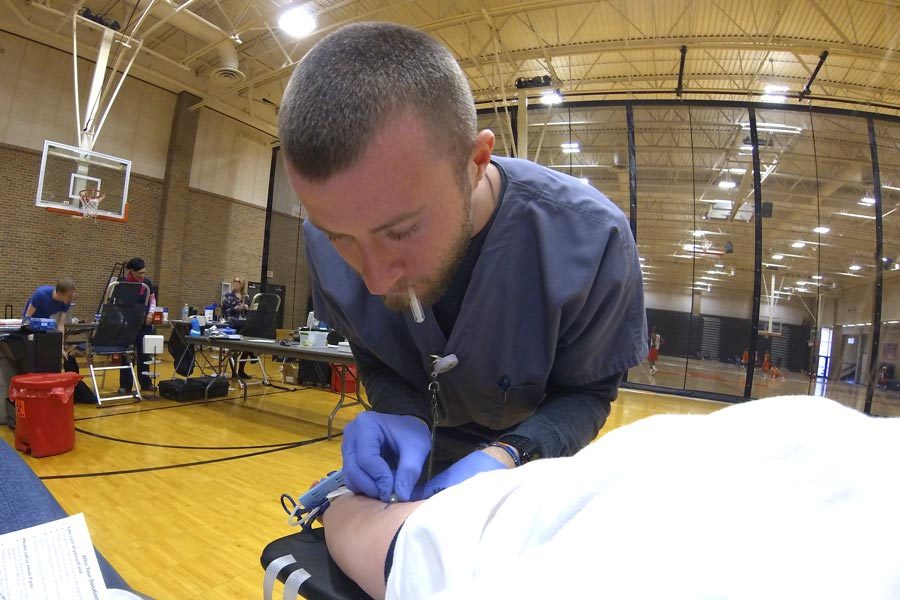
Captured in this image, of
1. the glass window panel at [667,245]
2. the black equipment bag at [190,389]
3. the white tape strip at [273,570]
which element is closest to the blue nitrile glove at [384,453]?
the white tape strip at [273,570]

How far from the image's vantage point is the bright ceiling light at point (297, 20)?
6.46 meters

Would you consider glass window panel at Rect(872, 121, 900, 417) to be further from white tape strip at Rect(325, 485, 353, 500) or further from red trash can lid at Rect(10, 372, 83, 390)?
red trash can lid at Rect(10, 372, 83, 390)

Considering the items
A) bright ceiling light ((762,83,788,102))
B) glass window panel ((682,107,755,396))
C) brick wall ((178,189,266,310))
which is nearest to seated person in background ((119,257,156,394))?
brick wall ((178,189,266,310))

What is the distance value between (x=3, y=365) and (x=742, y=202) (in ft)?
30.7

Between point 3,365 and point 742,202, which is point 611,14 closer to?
point 742,202

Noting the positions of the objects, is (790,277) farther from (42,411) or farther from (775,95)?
(42,411)

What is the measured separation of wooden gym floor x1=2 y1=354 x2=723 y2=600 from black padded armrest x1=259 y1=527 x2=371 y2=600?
1256 millimetres

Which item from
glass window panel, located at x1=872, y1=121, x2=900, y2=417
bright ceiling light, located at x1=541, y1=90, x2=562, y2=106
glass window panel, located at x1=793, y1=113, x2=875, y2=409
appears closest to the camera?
glass window panel, located at x1=872, y1=121, x2=900, y2=417

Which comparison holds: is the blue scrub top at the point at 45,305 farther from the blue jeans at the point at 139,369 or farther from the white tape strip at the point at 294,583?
the white tape strip at the point at 294,583

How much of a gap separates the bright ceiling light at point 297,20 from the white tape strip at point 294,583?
7.41 m

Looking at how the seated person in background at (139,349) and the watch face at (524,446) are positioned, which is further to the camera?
the seated person in background at (139,349)

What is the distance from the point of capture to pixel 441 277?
70 cm

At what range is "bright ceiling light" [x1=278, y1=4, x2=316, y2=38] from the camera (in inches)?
255

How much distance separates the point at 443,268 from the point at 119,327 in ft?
14.7
